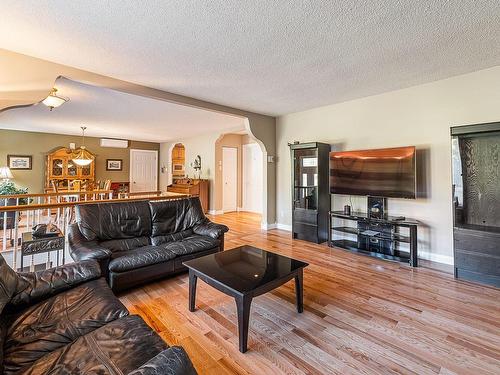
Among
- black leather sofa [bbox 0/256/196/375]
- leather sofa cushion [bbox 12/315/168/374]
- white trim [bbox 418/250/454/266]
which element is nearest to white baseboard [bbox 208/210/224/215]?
white trim [bbox 418/250/454/266]

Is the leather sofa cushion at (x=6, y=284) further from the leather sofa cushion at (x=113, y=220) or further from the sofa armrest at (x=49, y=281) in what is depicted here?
the leather sofa cushion at (x=113, y=220)

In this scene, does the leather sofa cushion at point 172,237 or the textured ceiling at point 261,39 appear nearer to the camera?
the textured ceiling at point 261,39

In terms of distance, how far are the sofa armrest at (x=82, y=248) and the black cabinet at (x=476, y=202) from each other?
391cm

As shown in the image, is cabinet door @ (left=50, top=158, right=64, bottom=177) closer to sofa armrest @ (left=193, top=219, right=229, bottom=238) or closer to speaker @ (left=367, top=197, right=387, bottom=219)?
sofa armrest @ (left=193, top=219, right=229, bottom=238)

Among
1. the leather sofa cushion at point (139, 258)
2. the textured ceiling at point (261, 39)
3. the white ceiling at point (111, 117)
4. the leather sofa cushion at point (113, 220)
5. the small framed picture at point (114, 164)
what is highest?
the white ceiling at point (111, 117)

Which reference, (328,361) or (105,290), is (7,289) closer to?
(105,290)


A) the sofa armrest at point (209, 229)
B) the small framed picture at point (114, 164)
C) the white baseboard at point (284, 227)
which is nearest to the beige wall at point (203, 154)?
the small framed picture at point (114, 164)

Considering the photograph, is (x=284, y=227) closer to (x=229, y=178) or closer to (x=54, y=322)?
(x=229, y=178)

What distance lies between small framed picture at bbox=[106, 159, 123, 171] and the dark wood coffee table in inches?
316

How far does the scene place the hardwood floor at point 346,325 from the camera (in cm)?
170

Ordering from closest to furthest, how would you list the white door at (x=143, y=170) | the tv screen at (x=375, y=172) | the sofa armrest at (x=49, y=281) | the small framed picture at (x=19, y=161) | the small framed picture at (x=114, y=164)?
the sofa armrest at (x=49, y=281) → the tv screen at (x=375, y=172) → the small framed picture at (x=19, y=161) → the small framed picture at (x=114, y=164) → the white door at (x=143, y=170)

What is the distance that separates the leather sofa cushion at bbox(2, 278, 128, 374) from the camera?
123cm

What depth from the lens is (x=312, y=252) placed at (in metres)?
4.04

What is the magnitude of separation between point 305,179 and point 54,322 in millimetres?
4120
